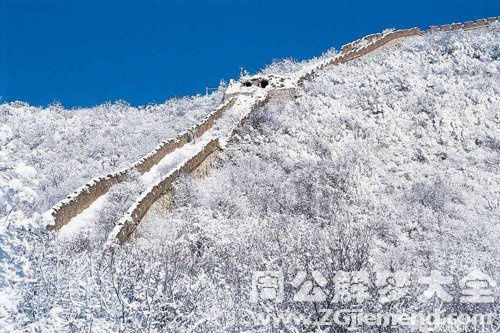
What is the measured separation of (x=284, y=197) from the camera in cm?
2505

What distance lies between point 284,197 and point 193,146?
6.01 metres

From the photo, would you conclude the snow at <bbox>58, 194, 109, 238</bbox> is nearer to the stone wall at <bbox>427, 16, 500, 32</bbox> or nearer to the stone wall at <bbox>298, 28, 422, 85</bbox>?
the stone wall at <bbox>298, 28, 422, 85</bbox>

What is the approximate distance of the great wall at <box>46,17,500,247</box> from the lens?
65.3 ft

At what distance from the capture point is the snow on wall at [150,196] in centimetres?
1861

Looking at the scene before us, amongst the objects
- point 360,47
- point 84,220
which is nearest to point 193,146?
point 84,220

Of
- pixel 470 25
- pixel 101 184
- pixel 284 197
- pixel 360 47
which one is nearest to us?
pixel 101 184

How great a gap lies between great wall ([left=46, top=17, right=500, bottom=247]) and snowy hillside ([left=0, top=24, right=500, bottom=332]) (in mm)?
594

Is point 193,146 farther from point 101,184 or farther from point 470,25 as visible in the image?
point 470,25

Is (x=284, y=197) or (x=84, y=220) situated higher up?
(x=284, y=197)

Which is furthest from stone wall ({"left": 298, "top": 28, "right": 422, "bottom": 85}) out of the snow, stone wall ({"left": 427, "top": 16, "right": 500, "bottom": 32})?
the snow

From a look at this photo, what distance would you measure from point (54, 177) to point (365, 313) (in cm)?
2007

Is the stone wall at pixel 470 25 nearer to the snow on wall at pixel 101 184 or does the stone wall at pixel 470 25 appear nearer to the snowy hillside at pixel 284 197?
the snowy hillside at pixel 284 197

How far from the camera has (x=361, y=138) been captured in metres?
32.6

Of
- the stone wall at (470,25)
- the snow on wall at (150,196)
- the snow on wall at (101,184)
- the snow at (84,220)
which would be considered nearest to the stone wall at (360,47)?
the stone wall at (470,25)
